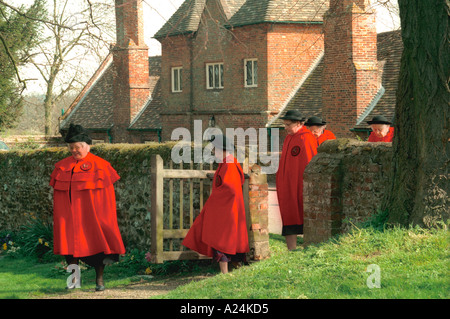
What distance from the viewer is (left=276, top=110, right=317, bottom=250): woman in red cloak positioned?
10070 millimetres

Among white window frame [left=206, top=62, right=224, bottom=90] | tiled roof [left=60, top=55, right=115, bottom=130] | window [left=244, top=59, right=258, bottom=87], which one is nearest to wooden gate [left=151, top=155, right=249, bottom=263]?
window [left=244, top=59, right=258, bottom=87]

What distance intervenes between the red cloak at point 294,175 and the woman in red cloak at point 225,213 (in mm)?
1330

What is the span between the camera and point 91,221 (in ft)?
29.1

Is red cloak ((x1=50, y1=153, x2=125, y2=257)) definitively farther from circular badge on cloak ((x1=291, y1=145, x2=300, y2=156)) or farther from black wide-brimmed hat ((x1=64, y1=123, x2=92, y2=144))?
circular badge on cloak ((x1=291, y1=145, x2=300, y2=156))

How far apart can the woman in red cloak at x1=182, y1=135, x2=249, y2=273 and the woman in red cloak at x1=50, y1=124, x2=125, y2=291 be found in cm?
128

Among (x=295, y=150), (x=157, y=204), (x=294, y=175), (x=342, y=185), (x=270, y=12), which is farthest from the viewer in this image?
(x=270, y=12)

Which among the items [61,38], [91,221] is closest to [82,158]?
[91,221]

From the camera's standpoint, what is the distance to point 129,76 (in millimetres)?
36750

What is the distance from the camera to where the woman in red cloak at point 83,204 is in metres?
8.80

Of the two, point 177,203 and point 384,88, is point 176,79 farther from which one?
point 177,203

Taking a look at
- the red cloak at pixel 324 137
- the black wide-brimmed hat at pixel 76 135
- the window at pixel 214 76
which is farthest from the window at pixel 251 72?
the black wide-brimmed hat at pixel 76 135

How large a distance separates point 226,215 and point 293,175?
1752mm

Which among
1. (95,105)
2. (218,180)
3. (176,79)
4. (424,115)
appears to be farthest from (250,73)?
(424,115)

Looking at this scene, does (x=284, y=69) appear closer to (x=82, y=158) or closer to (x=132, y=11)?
(x=132, y=11)
